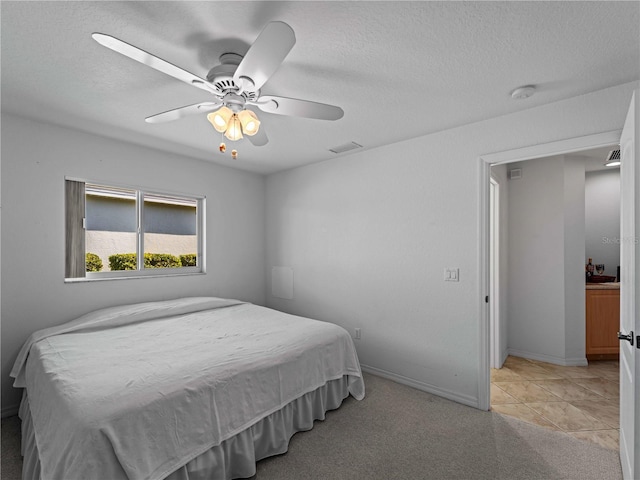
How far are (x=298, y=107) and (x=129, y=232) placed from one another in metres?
2.57

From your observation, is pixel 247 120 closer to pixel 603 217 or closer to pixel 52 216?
pixel 52 216

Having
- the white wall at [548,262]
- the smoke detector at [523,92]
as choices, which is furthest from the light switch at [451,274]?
the white wall at [548,262]

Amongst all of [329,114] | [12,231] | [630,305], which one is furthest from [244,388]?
[12,231]

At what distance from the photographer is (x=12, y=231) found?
98.0 inches

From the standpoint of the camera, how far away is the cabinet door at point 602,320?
3.54 meters

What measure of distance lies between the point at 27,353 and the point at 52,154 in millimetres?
1671

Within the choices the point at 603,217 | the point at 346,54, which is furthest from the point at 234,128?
the point at 603,217

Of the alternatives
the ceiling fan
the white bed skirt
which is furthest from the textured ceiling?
the white bed skirt

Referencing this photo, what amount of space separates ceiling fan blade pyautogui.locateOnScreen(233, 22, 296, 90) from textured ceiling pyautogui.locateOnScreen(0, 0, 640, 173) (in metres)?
0.23

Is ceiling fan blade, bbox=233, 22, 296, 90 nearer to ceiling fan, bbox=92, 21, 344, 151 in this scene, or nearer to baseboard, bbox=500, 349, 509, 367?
ceiling fan, bbox=92, 21, 344, 151

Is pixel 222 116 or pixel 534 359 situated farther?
pixel 534 359

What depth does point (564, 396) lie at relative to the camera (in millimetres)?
2787

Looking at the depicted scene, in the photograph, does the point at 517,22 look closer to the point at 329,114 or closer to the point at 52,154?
the point at 329,114

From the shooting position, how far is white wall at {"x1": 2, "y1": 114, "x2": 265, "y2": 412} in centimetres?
247
